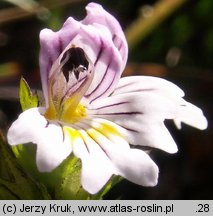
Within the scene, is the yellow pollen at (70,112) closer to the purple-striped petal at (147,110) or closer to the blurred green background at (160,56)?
the purple-striped petal at (147,110)

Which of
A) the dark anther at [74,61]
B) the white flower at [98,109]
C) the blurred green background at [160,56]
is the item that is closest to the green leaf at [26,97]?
the white flower at [98,109]

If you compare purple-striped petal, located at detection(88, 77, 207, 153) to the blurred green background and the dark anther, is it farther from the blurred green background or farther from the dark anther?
the blurred green background

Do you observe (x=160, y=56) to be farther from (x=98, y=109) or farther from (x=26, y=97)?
(x=26, y=97)

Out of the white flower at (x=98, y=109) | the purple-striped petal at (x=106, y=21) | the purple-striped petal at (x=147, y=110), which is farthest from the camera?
the purple-striped petal at (x=106, y=21)

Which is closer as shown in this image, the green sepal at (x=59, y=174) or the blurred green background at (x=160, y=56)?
the green sepal at (x=59, y=174)

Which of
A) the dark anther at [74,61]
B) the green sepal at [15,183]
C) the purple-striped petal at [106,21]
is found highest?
the purple-striped petal at [106,21]

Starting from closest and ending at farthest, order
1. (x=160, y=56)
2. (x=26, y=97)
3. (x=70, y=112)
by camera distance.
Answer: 1. (x=26, y=97)
2. (x=70, y=112)
3. (x=160, y=56)

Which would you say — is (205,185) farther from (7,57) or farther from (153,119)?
(153,119)

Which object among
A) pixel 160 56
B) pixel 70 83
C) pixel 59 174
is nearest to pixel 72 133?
pixel 59 174
